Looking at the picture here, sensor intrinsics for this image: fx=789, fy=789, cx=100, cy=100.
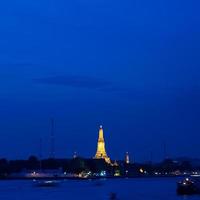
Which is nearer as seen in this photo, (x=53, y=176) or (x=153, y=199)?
(x=153, y=199)

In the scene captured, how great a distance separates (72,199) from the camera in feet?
284

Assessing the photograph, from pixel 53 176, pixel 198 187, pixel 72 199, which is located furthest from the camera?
pixel 53 176

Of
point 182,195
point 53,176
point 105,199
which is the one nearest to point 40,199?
point 105,199

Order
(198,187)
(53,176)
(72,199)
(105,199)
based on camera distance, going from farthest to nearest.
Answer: (53,176) < (198,187) < (72,199) < (105,199)

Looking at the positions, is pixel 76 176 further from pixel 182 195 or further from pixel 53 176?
pixel 182 195

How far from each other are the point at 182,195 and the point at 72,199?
41.5ft

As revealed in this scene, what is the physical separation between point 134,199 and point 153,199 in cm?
209

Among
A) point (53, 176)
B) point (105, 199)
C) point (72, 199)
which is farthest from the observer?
point (53, 176)

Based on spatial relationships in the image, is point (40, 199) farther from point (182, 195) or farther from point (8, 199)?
point (182, 195)

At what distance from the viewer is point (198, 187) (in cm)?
9531

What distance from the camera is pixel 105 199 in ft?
267

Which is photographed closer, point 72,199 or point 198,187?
point 72,199

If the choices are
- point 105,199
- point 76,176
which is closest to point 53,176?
point 76,176

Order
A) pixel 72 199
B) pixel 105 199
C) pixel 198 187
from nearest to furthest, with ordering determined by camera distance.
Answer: pixel 105 199 < pixel 72 199 < pixel 198 187
